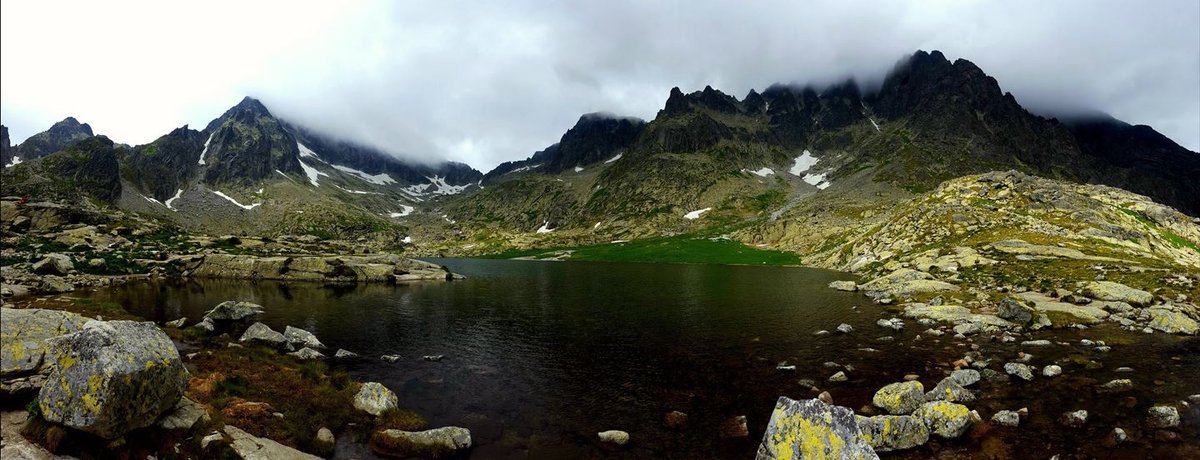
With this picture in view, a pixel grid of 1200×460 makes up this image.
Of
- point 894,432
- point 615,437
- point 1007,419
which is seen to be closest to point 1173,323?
point 1007,419

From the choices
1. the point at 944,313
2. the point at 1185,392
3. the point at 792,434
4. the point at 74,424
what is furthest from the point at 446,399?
the point at 944,313

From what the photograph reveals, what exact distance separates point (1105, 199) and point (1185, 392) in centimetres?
14373

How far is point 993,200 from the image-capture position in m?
131

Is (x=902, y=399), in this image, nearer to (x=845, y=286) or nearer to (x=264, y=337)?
(x=264, y=337)

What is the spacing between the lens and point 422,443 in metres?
21.5

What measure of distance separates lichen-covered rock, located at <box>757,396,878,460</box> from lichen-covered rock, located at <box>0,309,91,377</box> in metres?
Answer: 26.5

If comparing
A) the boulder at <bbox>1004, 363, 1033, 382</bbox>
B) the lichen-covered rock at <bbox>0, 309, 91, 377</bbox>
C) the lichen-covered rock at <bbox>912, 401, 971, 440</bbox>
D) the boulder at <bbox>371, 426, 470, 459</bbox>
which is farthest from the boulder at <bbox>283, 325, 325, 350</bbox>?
the boulder at <bbox>1004, 363, 1033, 382</bbox>

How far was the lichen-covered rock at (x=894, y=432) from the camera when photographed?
2116 cm

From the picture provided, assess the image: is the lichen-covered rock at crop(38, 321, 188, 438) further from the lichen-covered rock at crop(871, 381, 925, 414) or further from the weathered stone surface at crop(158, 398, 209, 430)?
the lichen-covered rock at crop(871, 381, 925, 414)

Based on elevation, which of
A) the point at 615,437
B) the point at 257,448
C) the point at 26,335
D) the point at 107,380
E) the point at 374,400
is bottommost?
the point at 615,437

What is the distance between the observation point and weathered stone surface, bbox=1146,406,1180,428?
23109 mm

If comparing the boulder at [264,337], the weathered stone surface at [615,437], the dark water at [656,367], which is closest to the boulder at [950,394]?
the dark water at [656,367]

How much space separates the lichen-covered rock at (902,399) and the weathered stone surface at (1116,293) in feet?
150

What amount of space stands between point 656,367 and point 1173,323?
159 ft
